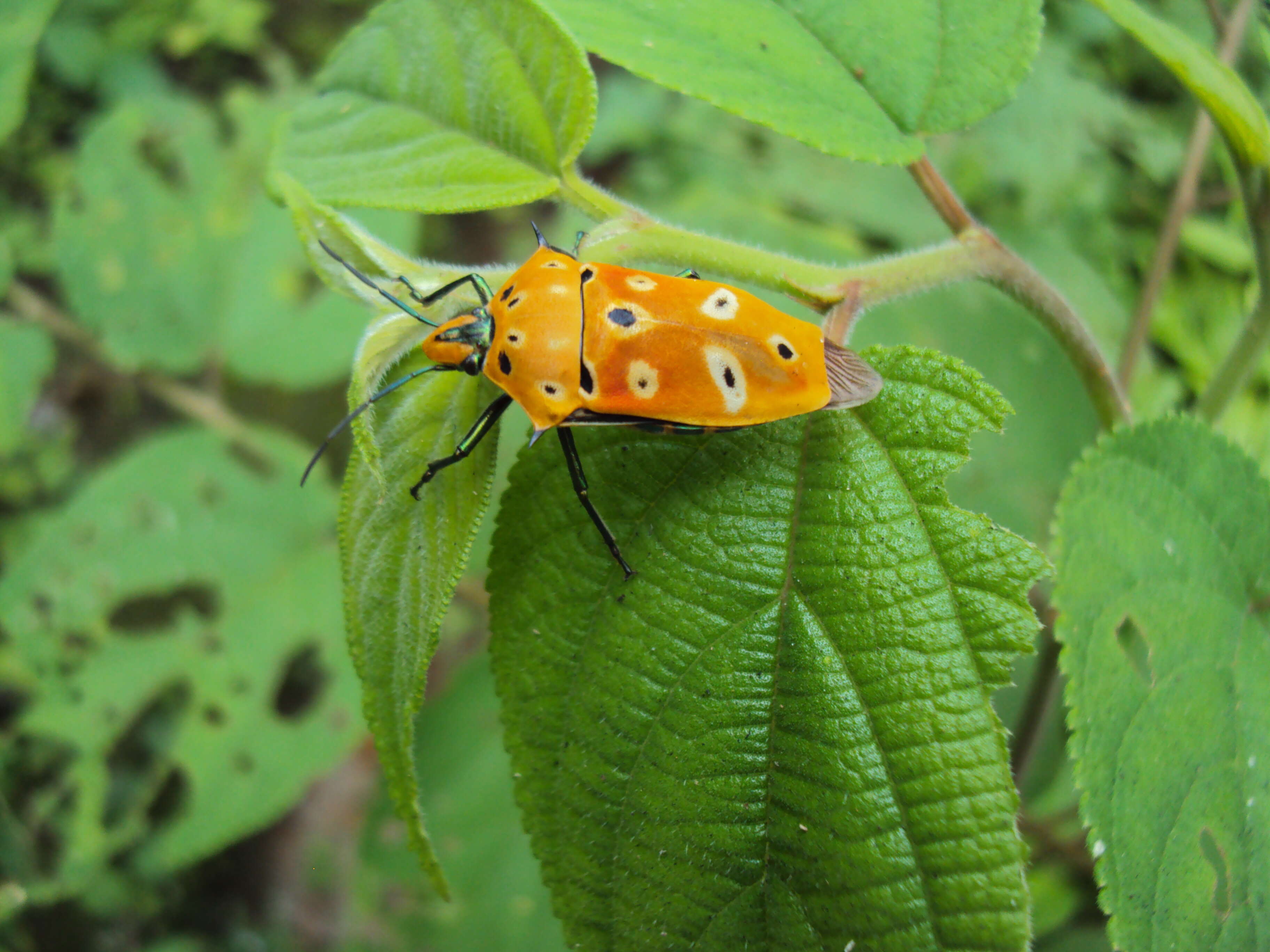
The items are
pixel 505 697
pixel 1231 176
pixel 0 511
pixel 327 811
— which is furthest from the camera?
pixel 327 811

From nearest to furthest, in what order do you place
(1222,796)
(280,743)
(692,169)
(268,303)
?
(1222,796), (280,743), (268,303), (692,169)

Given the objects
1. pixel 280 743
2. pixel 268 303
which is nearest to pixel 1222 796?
pixel 280 743

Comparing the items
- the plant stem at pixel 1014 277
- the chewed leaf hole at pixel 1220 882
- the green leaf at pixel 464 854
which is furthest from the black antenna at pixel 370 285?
the green leaf at pixel 464 854

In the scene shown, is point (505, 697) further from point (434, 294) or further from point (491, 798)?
point (491, 798)

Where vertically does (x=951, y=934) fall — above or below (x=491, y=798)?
above

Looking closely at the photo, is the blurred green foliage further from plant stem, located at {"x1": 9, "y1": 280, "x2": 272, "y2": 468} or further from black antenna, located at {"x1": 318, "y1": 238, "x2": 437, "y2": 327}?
black antenna, located at {"x1": 318, "y1": 238, "x2": 437, "y2": 327}

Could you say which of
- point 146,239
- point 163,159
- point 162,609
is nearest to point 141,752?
point 162,609

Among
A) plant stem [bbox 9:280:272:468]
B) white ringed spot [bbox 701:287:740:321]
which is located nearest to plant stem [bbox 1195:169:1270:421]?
white ringed spot [bbox 701:287:740:321]

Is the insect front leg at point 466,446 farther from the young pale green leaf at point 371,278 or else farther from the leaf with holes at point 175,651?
the leaf with holes at point 175,651
